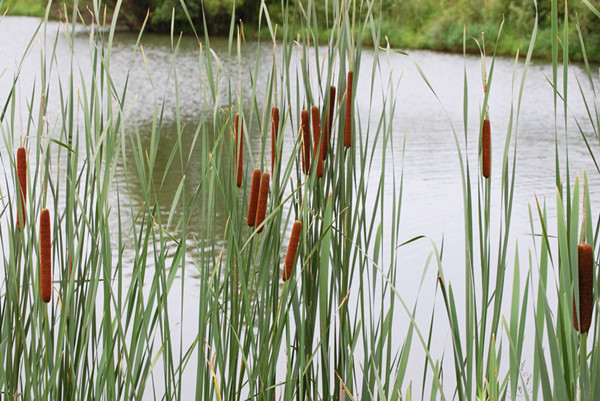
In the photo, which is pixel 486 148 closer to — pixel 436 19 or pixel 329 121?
pixel 329 121

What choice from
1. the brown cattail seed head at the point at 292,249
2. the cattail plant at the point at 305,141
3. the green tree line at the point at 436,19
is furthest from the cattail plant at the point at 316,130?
the green tree line at the point at 436,19

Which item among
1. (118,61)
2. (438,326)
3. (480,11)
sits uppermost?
(480,11)

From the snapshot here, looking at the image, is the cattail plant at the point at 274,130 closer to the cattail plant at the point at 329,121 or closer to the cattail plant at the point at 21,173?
the cattail plant at the point at 329,121

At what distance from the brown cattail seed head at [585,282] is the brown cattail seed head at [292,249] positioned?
27 cm

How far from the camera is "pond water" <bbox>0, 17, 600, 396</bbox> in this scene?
274 cm

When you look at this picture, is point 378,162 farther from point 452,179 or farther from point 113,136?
point 113,136

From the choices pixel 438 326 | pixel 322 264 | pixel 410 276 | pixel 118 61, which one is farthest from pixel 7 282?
pixel 118 61

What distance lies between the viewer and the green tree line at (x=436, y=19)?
1155 cm

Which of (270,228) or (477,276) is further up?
(270,228)

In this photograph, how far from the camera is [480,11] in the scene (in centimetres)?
1277

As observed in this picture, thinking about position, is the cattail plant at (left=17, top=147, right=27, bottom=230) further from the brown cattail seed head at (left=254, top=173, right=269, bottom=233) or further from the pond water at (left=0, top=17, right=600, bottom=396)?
the brown cattail seed head at (left=254, top=173, right=269, bottom=233)

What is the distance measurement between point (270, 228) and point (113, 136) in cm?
22

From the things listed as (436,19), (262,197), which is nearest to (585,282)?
(262,197)

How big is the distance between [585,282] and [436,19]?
44.6 feet
